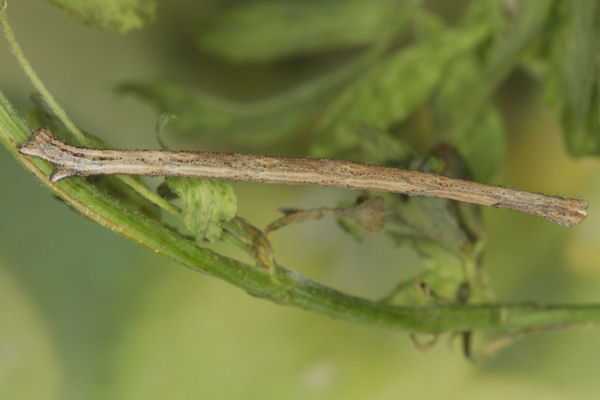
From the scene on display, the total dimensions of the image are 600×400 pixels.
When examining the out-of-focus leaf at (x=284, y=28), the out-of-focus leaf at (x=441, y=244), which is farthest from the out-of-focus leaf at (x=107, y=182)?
the out-of-focus leaf at (x=284, y=28)

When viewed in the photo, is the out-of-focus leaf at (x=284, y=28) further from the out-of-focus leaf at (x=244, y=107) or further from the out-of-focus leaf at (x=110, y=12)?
the out-of-focus leaf at (x=110, y=12)

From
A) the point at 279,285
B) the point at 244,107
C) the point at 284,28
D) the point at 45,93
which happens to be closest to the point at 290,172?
the point at 279,285

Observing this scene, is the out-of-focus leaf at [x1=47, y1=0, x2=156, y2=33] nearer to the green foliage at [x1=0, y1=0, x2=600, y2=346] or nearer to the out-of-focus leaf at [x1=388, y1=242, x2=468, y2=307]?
the green foliage at [x1=0, y1=0, x2=600, y2=346]

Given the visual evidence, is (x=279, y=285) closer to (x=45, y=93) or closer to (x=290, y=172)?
(x=290, y=172)

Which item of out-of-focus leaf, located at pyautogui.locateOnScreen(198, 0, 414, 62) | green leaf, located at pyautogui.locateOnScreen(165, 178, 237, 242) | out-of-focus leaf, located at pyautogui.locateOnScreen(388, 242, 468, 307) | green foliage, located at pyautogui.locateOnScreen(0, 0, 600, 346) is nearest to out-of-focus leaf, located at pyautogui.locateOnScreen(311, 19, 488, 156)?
green foliage, located at pyautogui.locateOnScreen(0, 0, 600, 346)

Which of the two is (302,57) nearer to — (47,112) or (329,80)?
(329,80)

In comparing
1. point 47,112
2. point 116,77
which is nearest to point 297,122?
point 116,77
